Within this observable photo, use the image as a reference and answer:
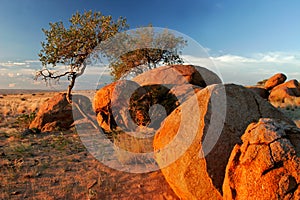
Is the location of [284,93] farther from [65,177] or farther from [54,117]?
[65,177]

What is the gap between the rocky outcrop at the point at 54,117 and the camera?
12.8m

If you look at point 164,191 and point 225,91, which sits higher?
point 225,91

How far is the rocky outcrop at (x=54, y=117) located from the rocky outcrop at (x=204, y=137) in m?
8.90

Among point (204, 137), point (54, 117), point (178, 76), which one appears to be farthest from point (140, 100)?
point (204, 137)

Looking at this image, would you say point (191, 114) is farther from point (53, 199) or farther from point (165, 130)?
point (53, 199)

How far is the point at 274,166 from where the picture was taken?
137 inches

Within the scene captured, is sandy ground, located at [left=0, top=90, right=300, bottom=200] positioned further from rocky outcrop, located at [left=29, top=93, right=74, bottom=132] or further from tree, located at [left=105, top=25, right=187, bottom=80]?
tree, located at [left=105, top=25, right=187, bottom=80]

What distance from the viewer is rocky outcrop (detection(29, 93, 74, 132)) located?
12.8m

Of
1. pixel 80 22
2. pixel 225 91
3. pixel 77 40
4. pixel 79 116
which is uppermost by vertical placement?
pixel 80 22

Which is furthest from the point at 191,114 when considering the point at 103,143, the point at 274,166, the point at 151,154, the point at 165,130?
the point at 103,143

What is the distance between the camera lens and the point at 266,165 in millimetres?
3516

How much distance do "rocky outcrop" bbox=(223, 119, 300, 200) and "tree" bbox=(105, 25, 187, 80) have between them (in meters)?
13.9

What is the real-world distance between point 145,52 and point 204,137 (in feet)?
47.5

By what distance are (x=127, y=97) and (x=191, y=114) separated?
6194 millimetres
